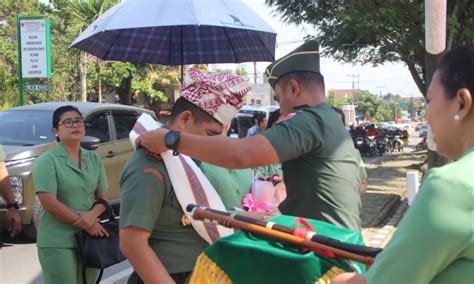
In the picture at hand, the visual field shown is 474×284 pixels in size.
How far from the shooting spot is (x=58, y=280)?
10.2 ft

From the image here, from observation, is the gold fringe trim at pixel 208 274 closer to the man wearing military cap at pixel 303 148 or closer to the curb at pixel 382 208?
the man wearing military cap at pixel 303 148

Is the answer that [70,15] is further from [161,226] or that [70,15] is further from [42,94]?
[161,226]

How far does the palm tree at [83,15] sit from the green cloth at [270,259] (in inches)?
944

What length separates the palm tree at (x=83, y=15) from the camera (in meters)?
24.2

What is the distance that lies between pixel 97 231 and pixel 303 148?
188 cm

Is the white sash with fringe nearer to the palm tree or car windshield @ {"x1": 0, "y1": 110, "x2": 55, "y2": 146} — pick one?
car windshield @ {"x1": 0, "y1": 110, "x2": 55, "y2": 146}

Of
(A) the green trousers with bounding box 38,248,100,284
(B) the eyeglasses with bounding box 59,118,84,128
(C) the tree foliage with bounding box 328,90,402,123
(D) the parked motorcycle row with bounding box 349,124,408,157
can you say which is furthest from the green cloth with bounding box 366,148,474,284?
(C) the tree foliage with bounding box 328,90,402,123

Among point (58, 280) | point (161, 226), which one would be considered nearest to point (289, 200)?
point (161, 226)

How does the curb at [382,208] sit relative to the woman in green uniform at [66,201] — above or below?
below

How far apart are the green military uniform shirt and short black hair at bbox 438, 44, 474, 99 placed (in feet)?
3.65

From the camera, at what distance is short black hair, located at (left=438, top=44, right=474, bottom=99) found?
1202 mm

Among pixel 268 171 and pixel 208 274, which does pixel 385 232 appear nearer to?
pixel 268 171

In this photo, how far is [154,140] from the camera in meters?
1.91

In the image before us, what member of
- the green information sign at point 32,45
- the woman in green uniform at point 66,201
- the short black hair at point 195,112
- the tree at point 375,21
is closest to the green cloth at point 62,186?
the woman in green uniform at point 66,201
